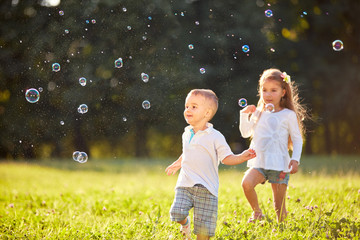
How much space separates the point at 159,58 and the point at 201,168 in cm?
1225

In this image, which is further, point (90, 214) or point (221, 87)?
point (221, 87)

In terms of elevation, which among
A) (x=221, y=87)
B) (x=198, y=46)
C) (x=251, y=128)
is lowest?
(x=251, y=128)

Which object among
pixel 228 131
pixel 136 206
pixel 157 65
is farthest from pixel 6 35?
pixel 136 206

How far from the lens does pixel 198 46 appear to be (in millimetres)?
15523

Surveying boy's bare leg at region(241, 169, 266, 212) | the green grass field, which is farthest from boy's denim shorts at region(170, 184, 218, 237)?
boy's bare leg at region(241, 169, 266, 212)

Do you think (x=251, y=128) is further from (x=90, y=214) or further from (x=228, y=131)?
(x=228, y=131)

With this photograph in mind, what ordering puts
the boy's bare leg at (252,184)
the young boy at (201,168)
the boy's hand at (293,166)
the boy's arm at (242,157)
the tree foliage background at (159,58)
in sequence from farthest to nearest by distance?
the tree foliage background at (159,58)
the boy's bare leg at (252,184)
the boy's hand at (293,166)
the young boy at (201,168)
the boy's arm at (242,157)

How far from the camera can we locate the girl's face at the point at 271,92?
4695mm

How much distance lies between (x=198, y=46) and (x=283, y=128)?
1123 centimetres

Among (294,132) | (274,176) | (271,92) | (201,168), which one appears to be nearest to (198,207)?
(201,168)

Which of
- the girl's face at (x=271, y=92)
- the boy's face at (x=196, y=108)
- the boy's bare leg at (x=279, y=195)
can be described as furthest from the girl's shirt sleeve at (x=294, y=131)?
the boy's face at (x=196, y=108)

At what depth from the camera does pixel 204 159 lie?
12.5 ft

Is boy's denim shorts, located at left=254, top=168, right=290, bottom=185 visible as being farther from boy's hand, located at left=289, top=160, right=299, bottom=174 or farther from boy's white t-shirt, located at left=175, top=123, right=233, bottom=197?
boy's white t-shirt, located at left=175, top=123, right=233, bottom=197

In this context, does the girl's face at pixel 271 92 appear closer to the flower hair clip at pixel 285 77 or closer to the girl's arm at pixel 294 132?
the flower hair clip at pixel 285 77
